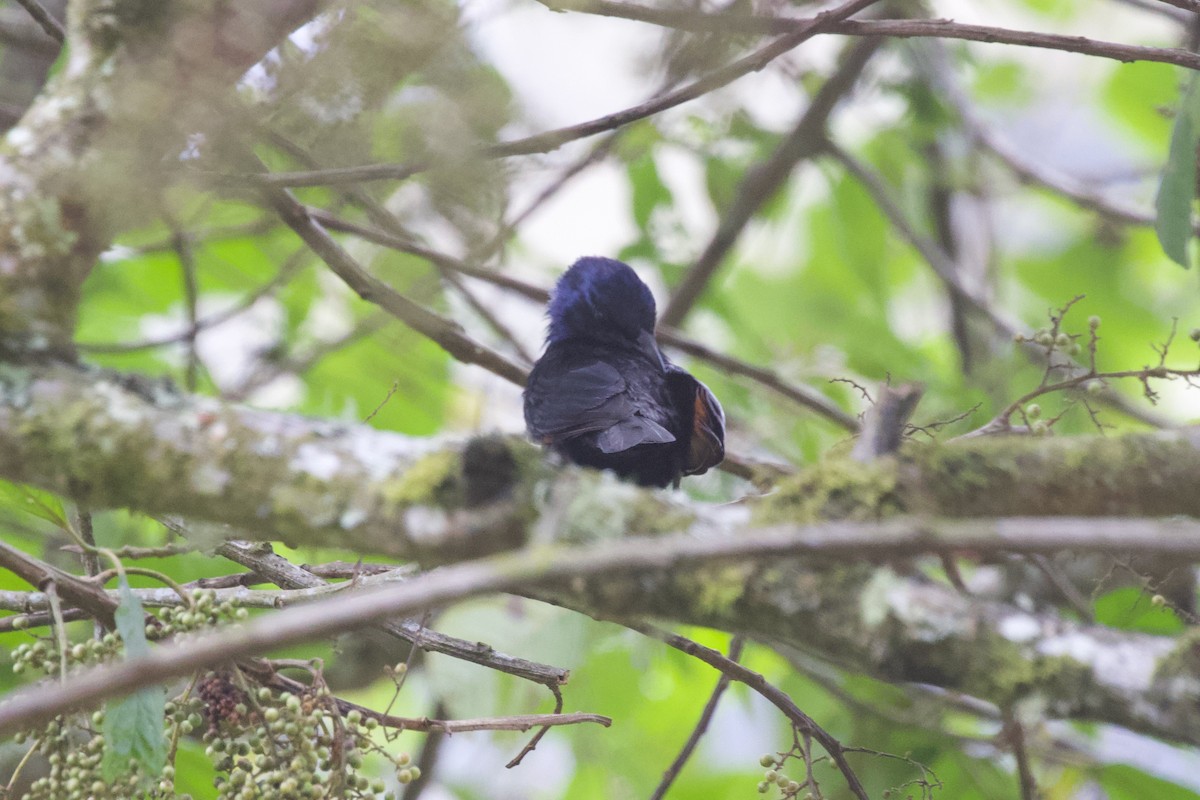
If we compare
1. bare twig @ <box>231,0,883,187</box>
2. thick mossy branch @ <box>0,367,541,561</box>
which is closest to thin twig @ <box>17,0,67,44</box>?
bare twig @ <box>231,0,883,187</box>

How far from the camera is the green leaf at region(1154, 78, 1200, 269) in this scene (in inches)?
107

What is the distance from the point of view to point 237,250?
18.1ft

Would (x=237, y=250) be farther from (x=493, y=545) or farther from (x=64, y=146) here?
(x=493, y=545)

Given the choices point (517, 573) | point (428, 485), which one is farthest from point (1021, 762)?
point (517, 573)

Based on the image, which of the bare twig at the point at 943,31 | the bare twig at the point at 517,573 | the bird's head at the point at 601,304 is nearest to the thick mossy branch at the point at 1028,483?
the bare twig at the point at 517,573

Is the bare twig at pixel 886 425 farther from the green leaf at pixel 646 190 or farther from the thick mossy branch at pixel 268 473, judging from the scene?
the green leaf at pixel 646 190

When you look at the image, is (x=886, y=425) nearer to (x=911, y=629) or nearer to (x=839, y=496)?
(x=839, y=496)

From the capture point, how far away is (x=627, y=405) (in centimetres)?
388

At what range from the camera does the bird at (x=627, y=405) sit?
381cm

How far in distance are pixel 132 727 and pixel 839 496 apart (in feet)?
4.12

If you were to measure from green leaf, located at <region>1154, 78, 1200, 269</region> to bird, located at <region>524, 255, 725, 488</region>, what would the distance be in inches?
61.3

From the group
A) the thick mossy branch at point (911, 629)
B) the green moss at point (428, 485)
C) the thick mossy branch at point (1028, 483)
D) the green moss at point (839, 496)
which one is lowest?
the green moss at point (428, 485)

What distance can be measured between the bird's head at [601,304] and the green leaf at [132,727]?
2.74m

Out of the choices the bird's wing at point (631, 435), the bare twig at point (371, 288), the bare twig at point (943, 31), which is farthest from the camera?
the bird's wing at point (631, 435)
